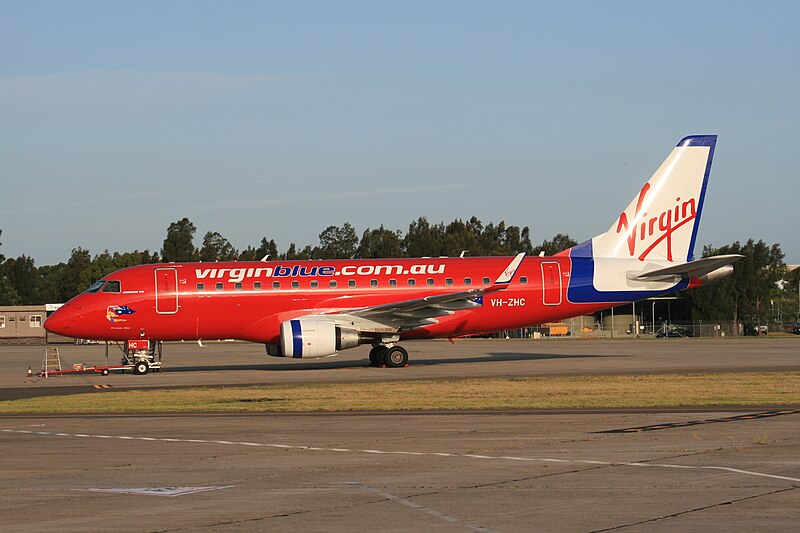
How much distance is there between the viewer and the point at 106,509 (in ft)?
34.2

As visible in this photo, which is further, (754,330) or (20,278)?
(20,278)

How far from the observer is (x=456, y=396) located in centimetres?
2373

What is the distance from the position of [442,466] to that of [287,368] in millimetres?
24904

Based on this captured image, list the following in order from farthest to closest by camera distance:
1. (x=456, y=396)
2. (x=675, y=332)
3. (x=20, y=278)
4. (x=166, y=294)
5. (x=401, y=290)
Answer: (x=20, y=278), (x=675, y=332), (x=401, y=290), (x=166, y=294), (x=456, y=396)

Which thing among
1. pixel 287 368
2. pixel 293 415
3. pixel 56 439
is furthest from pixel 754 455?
pixel 287 368

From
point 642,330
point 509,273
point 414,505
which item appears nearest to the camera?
point 414,505

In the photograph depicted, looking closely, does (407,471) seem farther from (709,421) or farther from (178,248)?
(178,248)

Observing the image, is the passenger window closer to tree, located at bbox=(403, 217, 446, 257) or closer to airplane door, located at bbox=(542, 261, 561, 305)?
airplane door, located at bbox=(542, 261, 561, 305)

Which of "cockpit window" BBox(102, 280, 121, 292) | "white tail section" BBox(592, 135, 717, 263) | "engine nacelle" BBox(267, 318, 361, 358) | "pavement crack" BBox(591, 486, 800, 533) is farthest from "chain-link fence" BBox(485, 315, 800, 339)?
"pavement crack" BBox(591, 486, 800, 533)

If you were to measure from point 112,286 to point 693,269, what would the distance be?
68.0ft

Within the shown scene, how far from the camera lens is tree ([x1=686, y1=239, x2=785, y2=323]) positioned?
92875 millimetres

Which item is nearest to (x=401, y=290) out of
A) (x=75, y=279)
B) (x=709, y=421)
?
(x=709, y=421)

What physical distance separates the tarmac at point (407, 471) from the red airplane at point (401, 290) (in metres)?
15.0

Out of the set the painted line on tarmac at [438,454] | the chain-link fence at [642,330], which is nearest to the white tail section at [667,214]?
the painted line on tarmac at [438,454]
